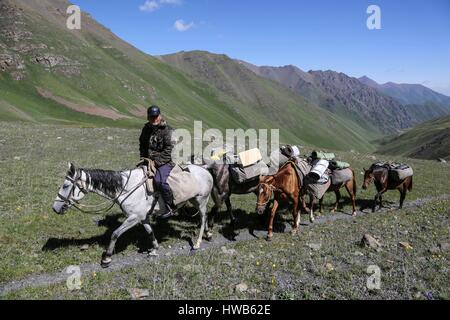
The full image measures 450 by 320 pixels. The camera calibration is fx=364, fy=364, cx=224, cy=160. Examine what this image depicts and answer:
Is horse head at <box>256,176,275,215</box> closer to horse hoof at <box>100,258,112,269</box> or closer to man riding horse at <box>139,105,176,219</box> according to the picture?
man riding horse at <box>139,105,176,219</box>

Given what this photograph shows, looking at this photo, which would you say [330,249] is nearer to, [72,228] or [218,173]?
[218,173]

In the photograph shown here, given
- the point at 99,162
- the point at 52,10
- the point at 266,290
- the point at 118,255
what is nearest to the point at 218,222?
the point at 118,255

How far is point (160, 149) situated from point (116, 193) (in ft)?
7.17

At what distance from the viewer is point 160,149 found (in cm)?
1314

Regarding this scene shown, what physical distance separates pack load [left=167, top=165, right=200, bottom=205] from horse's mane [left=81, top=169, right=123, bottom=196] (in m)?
1.81

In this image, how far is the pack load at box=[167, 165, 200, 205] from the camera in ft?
43.4

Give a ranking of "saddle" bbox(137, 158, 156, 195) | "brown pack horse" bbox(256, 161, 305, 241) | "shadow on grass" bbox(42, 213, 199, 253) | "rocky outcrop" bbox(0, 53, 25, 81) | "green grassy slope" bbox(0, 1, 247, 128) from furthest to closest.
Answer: "rocky outcrop" bbox(0, 53, 25, 81), "green grassy slope" bbox(0, 1, 247, 128), "brown pack horse" bbox(256, 161, 305, 241), "shadow on grass" bbox(42, 213, 199, 253), "saddle" bbox(137, 158, 156, 195)

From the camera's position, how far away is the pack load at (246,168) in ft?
51.6

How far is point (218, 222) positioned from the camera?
1723 centimetres

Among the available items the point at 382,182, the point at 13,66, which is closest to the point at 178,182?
the point at 382,182
